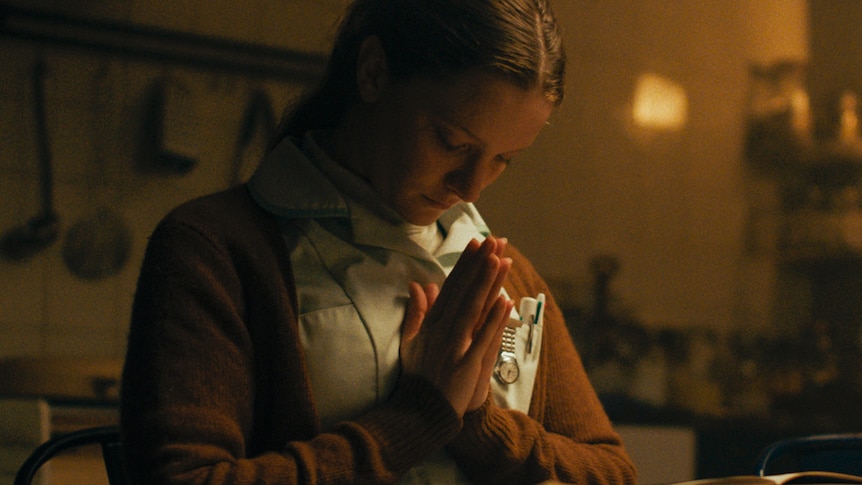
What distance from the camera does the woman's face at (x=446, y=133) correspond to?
2.83 ft

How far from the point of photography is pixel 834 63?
3094 millimetres

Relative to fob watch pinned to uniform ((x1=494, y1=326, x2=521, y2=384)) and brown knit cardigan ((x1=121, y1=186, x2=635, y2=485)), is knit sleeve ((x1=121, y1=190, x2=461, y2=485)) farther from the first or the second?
fob watch pinned to uniform ((x1=494, y1=326, x2=521, y2=384))

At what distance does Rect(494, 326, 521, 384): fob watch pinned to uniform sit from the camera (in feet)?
3.10

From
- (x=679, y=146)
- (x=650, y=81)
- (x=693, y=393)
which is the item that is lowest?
(x=693, y=393)

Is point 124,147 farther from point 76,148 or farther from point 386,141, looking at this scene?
point 386,141

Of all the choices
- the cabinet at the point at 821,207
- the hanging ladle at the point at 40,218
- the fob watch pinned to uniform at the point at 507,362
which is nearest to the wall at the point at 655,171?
the cabinet at the point at 821,207

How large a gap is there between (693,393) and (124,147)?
6.31 feet

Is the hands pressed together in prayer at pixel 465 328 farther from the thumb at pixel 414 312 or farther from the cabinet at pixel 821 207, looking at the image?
the cabinet at pixel 821 207

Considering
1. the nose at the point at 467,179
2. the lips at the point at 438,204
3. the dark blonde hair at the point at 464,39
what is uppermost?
the dark blonde hair at the point at 464,39

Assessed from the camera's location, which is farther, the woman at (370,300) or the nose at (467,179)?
the nose at (467,179)

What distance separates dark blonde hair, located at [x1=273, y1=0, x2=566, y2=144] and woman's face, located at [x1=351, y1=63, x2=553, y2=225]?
0.01m

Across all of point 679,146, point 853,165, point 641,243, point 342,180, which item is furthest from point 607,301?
point 342,180

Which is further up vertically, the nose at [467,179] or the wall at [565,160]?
the nose at [467,179]

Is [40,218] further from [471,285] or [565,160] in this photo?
[471,285]
